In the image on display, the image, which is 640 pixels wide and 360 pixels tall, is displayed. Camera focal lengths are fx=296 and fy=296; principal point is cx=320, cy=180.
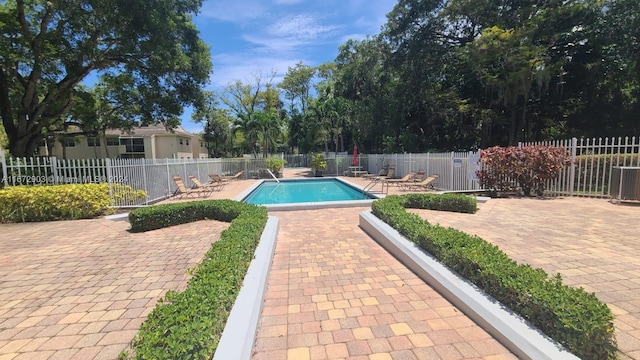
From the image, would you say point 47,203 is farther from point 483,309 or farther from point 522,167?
point 522,167

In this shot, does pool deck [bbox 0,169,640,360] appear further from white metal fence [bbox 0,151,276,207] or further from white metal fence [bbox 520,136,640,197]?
white metal fence [bbox 520,136,640,197]

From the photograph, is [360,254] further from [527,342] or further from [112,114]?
[112,114]

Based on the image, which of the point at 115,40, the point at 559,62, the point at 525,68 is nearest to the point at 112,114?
the point at 115,40

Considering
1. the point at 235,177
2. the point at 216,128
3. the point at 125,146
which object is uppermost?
the point at 216,128

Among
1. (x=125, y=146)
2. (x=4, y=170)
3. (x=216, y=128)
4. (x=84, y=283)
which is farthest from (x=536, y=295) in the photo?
(x=216, y=128)

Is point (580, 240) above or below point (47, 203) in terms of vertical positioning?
below

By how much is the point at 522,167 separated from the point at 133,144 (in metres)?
33.0

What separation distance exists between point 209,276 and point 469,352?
2.35 m

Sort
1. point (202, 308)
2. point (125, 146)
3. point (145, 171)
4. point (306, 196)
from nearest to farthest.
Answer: point (202, 308) < point (145, 171) < point (306, 196) < point (125, 146)

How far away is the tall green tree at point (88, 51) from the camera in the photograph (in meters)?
Result: 8.96

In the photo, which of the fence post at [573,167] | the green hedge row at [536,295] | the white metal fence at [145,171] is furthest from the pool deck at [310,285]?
the fence post at [573,167]

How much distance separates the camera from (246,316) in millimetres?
2545

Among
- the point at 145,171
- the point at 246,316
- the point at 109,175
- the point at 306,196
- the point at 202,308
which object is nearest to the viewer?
the point at 202,308

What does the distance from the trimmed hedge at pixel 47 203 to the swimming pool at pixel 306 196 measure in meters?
4.43
